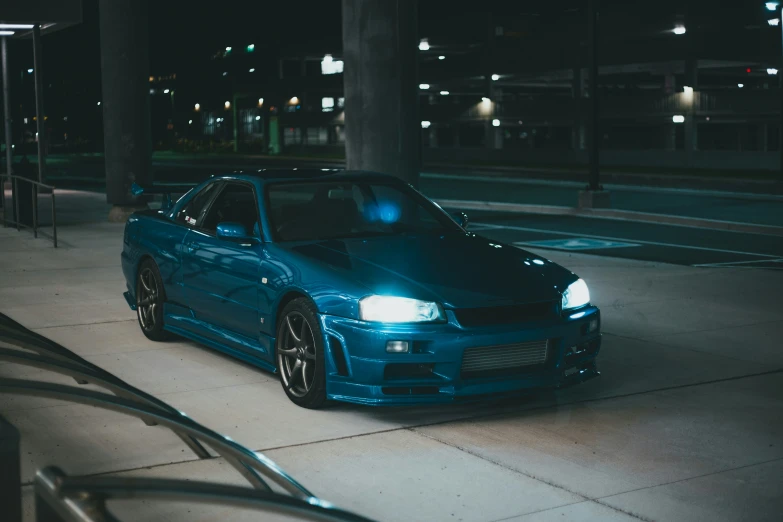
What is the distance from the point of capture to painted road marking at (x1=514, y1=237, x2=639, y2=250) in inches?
695

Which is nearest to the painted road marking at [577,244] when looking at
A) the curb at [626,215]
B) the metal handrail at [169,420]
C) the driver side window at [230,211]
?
the curb at [626,215]

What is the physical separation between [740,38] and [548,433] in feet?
153

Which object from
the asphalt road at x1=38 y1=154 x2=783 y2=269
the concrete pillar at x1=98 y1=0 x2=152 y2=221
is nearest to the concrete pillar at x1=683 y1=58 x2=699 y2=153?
the asphalt road at x1=38 y1=154 x2=783 y2=269

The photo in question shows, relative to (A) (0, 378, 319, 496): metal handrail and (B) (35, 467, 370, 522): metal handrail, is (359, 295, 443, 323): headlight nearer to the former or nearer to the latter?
(A) (0, 378, 319, 496): metal handrail

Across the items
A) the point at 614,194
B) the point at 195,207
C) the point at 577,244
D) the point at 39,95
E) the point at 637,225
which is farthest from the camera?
the point at 614,194

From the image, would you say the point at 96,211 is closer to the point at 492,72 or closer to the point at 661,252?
the point at 661,252

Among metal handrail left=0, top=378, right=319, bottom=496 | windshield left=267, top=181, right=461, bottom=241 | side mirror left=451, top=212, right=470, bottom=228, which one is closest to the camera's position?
metal handrail left=0, top=378, right=319, bottom=496

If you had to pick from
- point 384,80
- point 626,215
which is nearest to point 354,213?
point 384,80

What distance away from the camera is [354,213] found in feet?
27.1

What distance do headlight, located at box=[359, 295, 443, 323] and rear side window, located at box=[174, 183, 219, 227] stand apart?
2658mm

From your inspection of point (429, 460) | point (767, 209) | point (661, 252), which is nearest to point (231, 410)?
point (429, 460)

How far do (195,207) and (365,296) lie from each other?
2851 millimetres

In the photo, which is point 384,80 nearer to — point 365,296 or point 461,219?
point 461,219

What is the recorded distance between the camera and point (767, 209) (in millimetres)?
26000
